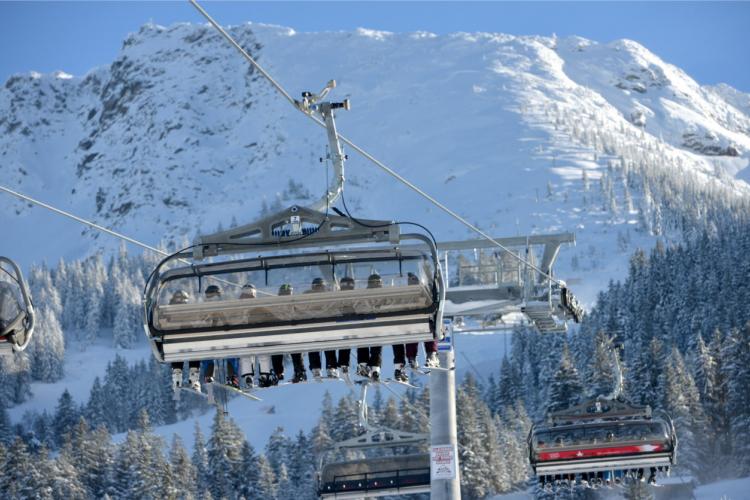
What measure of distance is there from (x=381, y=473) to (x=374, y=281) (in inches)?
491

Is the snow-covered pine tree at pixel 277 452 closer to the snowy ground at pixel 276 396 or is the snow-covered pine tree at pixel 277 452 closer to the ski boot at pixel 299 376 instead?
the snowy ground at pixel 276 396

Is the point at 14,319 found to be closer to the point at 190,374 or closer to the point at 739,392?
the point at 190,374

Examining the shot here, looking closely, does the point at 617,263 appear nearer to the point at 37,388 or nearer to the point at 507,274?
the point at 37,388

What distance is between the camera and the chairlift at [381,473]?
24.6 meters

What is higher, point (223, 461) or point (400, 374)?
point (400, 374)

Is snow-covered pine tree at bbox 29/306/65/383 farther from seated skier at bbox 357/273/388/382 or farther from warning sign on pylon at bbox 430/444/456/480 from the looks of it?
seated skier at bbox 357/273/388/382

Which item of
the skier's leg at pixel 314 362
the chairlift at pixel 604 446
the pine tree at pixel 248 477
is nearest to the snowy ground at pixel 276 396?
the pine tree at pixel 248 477

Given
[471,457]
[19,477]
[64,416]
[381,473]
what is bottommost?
[64,416]

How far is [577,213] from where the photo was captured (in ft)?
650

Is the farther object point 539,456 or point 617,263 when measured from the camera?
point 617,263

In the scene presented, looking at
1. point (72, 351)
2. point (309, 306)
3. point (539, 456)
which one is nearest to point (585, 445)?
point (539, 456)

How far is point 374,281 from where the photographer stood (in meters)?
13.0

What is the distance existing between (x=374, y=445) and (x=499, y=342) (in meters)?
103

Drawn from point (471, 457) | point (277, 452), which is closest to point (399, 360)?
point (471, 457)
